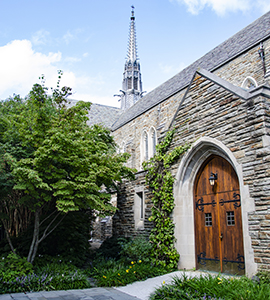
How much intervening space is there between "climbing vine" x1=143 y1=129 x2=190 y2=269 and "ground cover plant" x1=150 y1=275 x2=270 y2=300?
203 cm

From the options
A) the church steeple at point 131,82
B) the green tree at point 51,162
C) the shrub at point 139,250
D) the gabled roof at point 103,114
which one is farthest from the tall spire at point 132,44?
the shrub at point 139,250

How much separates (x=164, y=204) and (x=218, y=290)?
3.37 m

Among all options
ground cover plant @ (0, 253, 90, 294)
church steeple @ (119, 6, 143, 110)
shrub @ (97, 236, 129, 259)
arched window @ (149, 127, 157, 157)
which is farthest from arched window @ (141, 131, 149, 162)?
church steeple @ (119, 6, 143, 110)

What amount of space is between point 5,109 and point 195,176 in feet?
20.2

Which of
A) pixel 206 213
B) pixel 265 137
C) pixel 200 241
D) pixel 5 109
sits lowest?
pixel 200 241

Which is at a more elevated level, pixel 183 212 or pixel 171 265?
pixel 183 212

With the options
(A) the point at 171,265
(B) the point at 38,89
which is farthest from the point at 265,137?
(B) the point at 38,89

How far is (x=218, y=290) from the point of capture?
15.1 feet

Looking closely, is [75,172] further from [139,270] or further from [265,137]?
[265,137]

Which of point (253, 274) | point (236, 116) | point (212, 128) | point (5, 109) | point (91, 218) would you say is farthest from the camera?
point (91, 218)

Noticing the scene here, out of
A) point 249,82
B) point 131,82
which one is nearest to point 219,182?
point 249,82

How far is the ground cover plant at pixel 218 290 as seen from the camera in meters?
4.25

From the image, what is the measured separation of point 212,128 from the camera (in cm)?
681

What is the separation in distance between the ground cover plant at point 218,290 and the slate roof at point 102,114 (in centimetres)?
2172
